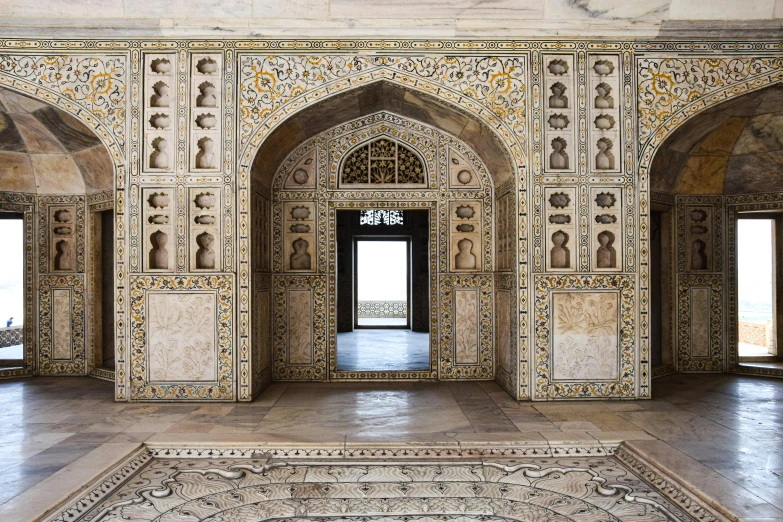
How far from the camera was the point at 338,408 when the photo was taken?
17.3 feet

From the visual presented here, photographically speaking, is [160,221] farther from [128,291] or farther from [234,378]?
[234,378]

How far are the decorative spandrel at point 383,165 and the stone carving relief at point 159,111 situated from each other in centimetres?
186

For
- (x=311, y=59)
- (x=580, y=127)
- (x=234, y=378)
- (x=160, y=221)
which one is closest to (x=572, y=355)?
(x=580, y=127)

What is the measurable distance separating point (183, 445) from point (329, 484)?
49.1 inches

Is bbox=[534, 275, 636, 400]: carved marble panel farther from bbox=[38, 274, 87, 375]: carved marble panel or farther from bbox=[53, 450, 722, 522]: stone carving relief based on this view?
bbox=[38, 274, 87, 375]: carved marble panel

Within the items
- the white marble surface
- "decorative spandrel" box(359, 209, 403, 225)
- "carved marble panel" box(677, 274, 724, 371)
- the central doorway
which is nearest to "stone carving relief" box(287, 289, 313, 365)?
the central doorway

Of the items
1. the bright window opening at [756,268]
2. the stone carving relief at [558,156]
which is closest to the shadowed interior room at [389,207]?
the stone carving relief at [558,156]

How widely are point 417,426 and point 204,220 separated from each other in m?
2.77

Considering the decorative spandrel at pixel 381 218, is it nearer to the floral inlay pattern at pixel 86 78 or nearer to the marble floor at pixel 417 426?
the marble floor at pixel 417 426

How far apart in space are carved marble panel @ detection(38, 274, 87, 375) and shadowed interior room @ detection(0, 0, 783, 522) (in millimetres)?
25

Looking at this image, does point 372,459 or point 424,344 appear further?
point 424,344

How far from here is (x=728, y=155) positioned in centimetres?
682

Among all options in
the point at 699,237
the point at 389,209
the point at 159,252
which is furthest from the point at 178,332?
the point at 699,237

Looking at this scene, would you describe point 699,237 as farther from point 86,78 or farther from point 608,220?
point 86,78
